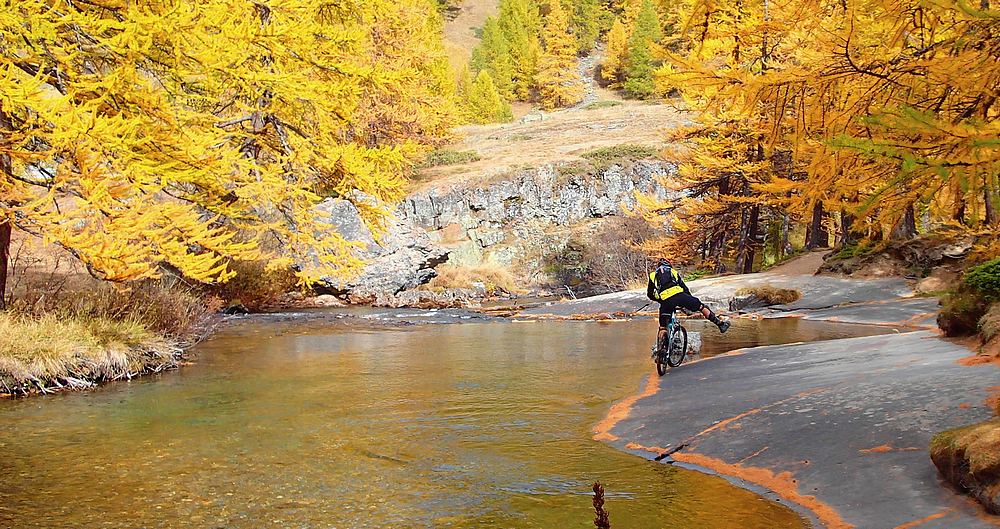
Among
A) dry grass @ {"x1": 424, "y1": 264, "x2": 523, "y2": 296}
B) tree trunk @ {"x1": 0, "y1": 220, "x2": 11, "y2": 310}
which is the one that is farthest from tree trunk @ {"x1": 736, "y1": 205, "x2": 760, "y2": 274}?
tree trunk @ {"x1": 0, "y1": 220, "x2": 11, "y2": 310}

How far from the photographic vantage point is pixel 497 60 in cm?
8569

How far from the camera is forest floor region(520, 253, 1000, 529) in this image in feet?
16.9

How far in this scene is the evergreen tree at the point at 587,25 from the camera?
9706 cm

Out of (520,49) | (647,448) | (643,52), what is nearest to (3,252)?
(647,448)

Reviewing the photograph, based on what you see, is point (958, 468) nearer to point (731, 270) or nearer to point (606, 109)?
point (731, 270)

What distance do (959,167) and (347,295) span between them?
2403cm

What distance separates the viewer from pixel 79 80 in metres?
9.73

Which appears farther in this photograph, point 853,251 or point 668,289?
point 853,251

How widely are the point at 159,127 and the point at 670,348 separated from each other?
305 inches

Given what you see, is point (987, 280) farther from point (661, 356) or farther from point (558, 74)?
point (558, 74)

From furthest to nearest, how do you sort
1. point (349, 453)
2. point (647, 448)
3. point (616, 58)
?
point (616, 58) < point (349, 453) < point (647, 448)

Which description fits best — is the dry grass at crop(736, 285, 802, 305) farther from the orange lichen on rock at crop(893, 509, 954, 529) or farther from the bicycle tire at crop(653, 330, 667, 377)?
the orange lichen on rock at crop(893, 509, 954, 529)

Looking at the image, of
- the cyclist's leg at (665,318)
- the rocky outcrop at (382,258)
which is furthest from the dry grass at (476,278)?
the cyclist's leg at (665,318)

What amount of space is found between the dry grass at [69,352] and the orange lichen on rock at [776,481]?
790 cm
